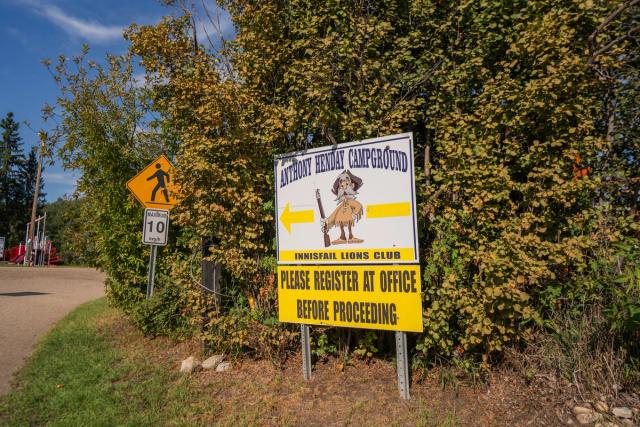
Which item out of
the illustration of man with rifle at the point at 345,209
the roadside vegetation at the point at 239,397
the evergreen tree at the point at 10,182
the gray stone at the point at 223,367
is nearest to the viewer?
the roadside vegetation at the point at 239,397

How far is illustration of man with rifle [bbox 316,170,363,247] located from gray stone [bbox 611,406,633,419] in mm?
2717

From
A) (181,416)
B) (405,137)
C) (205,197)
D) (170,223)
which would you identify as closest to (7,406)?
(181,416)

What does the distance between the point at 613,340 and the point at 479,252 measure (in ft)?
4.59

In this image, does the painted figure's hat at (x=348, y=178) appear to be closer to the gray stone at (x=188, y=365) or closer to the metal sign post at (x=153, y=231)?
the gray stone at (x=188, y=365)

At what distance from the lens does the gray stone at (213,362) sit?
5.96 meters

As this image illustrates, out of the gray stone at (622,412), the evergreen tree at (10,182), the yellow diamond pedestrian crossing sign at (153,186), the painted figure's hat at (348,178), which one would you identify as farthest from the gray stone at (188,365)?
the evergreen tree at (10,182)

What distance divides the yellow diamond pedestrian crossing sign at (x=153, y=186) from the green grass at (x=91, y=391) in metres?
2.42

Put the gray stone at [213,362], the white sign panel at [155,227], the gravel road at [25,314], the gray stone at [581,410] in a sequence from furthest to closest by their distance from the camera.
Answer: the white sign panel at [155,227], the gravel road at [25,314], the gray stone at [213,362], the gray stone at [581,410]

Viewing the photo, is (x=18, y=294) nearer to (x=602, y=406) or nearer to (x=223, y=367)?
(x=223, y=367)

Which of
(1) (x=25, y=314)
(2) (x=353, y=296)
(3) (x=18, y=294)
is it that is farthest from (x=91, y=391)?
(3) (x=18, y=294)

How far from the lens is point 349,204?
5.06 meters

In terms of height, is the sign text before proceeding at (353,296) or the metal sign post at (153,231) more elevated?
the metal sign post at (153,231)

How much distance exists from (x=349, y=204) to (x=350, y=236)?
360 millimetres

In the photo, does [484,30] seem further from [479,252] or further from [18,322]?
Answer: [18,322]
